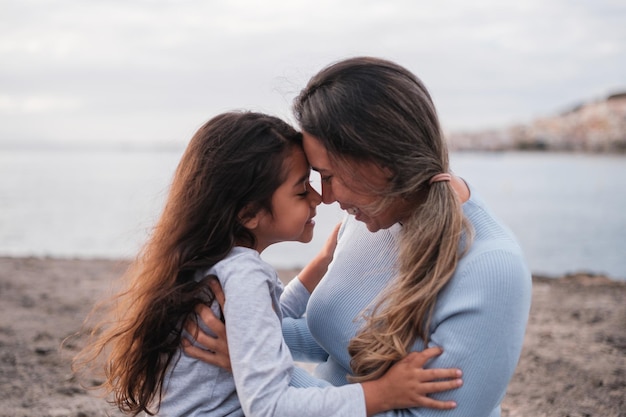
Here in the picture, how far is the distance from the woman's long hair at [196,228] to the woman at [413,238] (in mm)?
154

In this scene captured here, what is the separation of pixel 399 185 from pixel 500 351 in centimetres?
52

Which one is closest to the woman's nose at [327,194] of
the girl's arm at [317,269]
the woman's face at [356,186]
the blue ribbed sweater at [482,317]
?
the woman's face at [356,186]

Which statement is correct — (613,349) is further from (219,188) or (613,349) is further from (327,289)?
(219,188)

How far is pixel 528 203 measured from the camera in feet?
72.7

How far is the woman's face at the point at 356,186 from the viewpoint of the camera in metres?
2.06

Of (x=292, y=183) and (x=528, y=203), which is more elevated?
(x=292, y=183)

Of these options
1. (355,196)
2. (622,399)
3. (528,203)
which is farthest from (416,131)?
(528,203)

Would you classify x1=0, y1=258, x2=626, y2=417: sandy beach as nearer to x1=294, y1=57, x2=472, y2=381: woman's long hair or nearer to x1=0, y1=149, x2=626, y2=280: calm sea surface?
x1=0, y1=149, x2=626, y2=280: calm sea surface

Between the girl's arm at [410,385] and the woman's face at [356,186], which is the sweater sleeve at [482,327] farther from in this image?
the woman's face at [356,186]

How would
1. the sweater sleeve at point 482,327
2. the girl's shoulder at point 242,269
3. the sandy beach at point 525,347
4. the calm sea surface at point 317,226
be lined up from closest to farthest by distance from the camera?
1. the sweater sleeve at point 482,327
2. the girl's shoulder at point 242,269
3. the sandy beach at point 525,347
4. the calm sea surface at point 317,226

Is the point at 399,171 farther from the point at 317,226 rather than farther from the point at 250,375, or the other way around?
A: the point at 317,226

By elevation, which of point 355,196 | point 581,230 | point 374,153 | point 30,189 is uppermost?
point 374,153

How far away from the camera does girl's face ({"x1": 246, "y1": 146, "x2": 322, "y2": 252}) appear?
85.6 inches

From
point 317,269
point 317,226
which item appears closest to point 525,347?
point 317,269
